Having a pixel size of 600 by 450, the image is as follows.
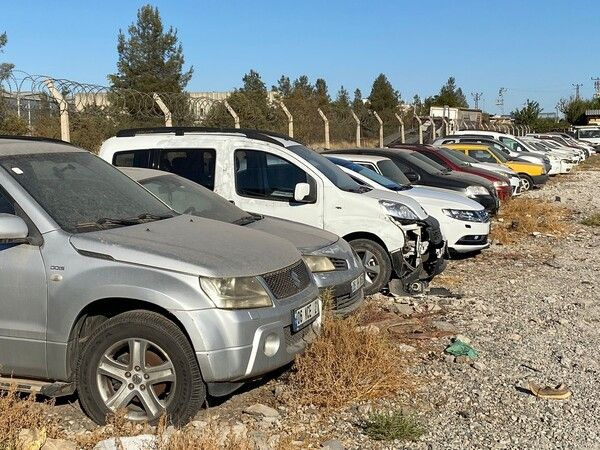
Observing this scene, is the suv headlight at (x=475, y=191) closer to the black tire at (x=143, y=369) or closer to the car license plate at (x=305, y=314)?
the car license plate at (x=305, y=314)

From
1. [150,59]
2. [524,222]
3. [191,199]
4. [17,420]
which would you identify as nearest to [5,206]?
[17,420]

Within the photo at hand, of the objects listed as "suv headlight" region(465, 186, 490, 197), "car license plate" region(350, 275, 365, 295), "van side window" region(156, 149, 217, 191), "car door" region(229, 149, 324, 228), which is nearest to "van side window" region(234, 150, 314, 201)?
"car door" region(229, 149, 324, 228)

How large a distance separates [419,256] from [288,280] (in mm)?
4123

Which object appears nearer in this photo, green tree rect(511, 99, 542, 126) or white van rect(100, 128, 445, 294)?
white van rect(100, 128, 445, 294)

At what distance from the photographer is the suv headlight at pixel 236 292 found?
452 cm

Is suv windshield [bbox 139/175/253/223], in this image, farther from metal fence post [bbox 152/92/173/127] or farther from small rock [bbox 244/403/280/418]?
metal fence post [bbox 152/92/173/127]

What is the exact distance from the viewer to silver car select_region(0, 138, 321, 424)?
449cm

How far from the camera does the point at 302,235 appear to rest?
6.98 metres


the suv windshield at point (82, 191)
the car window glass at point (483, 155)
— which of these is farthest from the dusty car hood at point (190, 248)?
the car window glass at point (483, 155)

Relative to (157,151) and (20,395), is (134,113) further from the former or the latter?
(20,395)

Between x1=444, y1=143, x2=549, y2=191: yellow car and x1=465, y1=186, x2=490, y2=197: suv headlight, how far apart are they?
6.96 m

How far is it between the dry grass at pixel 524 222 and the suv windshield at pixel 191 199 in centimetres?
757

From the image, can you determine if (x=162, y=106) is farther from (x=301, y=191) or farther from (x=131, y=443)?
(x=131, y=443)

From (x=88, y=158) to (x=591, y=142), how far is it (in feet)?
179
